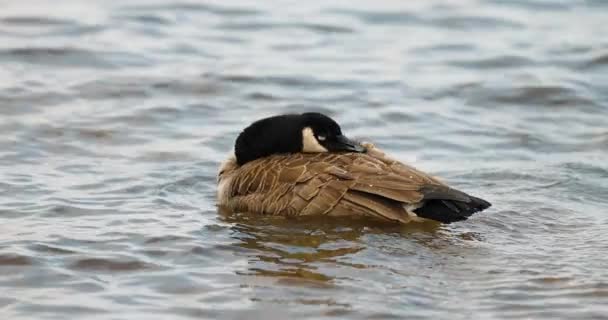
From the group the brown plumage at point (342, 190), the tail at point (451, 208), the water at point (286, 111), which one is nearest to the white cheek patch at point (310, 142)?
the brown plumage at point (342, 190)

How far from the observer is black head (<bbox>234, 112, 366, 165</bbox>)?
9.61 metres

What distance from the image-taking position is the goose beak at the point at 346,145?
9.50 m

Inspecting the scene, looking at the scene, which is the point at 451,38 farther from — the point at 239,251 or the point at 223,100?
the point at 239,251

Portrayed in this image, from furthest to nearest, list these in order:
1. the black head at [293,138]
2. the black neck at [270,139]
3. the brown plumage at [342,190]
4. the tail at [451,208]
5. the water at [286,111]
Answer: the black neck at [270,139] < the black head at [293,138] < the brown plumage at [342,190] < the tail at [451,208] < the water at [286,111]

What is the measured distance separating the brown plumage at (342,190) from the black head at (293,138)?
0.42ft

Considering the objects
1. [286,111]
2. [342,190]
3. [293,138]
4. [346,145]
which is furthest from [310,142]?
[286,111]

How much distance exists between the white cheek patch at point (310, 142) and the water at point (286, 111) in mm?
766

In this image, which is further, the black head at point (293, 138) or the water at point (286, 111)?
the black head at point (293, 138)

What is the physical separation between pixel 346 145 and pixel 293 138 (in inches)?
19.2

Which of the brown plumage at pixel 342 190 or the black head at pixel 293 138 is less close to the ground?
the black head at pixel 293 138

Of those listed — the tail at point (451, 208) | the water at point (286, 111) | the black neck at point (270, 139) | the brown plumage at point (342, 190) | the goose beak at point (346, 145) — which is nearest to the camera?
the water at point (286, 111)

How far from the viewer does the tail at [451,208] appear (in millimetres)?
8680

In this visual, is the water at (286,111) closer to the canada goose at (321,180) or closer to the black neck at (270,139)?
the canada goose at (321,180)

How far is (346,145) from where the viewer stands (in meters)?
9.53
